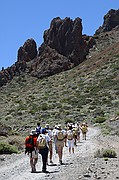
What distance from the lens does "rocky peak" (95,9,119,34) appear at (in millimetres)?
108312

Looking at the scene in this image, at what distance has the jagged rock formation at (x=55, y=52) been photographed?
8350 cm

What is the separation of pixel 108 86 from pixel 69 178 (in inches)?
1881

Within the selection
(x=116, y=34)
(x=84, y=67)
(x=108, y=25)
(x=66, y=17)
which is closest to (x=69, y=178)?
(x=84, y=67)

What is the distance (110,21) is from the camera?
109m

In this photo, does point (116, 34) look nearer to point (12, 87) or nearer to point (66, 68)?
point (66, 68)

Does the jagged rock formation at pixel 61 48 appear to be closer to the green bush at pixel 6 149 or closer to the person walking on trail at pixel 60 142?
the green bush at pixel 6 149

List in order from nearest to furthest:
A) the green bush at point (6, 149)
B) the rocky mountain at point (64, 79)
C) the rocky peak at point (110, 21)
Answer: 1. the green bush at point (6, 149)
2. the rocky mountain at point (64, 79)
3. the rocky peak at point (110, 21)

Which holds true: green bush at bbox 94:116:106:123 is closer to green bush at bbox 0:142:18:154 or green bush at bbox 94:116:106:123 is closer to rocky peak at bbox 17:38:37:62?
green bush at bbox 0:142:18:154

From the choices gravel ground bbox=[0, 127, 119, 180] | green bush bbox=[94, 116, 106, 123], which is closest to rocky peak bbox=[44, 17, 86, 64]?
green bush bbox=[94, 116, 106, 123]

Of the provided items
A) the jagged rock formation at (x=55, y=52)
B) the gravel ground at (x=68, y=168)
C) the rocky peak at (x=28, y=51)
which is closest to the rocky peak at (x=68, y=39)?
the jagged rock formation at (x=55, y=52)

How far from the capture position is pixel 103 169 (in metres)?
15.7

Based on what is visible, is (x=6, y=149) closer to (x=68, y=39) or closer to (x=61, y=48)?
(x=61, y=48)

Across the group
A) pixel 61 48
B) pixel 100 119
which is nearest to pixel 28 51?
pixel 61 48

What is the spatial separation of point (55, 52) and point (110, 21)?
3068 centimetres
